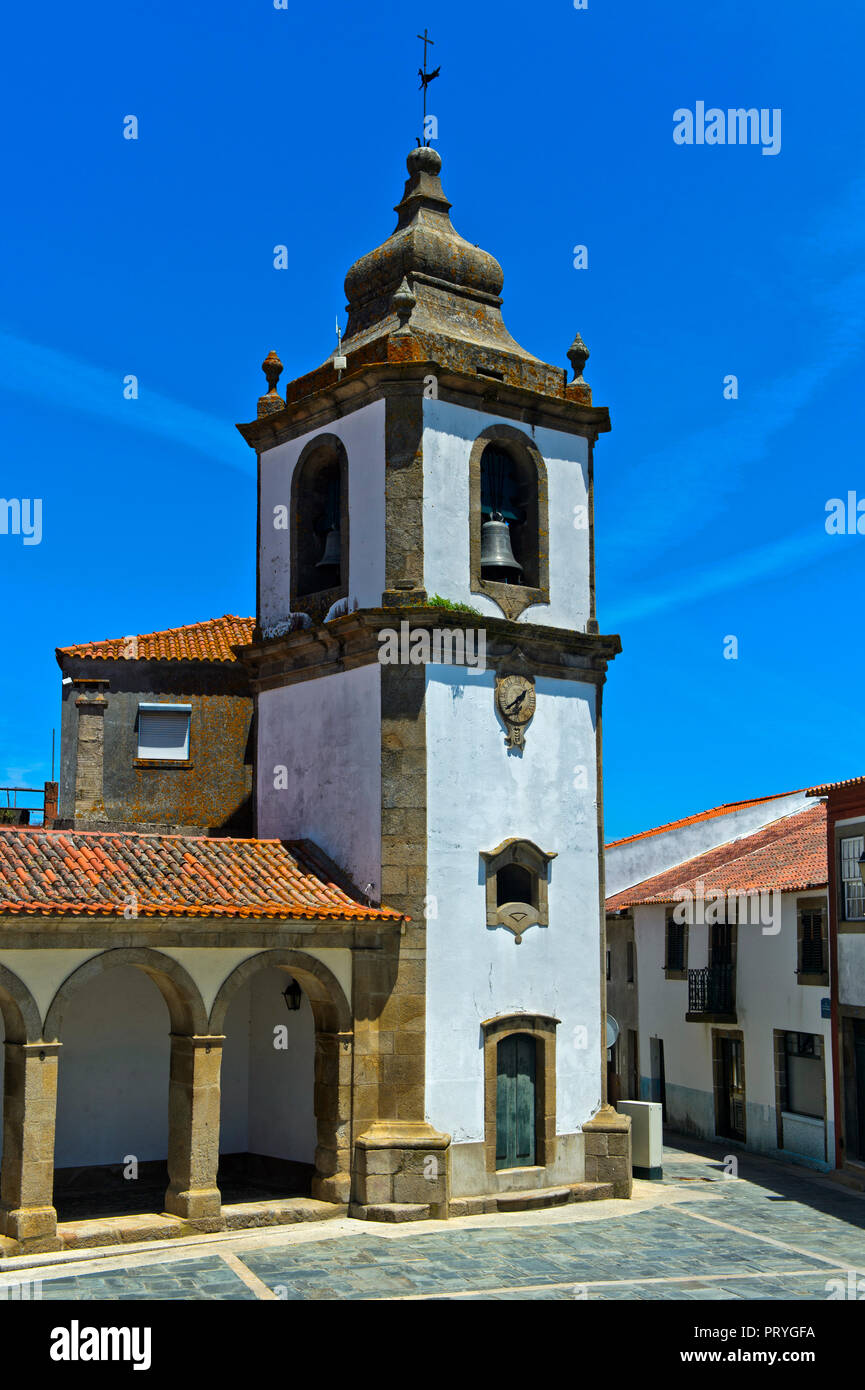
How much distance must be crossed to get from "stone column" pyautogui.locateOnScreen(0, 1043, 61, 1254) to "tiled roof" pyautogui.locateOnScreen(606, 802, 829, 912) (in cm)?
1385

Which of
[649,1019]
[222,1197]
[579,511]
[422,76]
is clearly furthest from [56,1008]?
[649,1019]

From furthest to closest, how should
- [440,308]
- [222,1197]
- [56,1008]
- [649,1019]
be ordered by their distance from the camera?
[649,1019]
[440,308]
[222,1197]
[56,1008]

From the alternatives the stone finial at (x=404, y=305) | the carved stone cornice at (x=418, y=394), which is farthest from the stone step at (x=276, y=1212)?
the stone finial at (x=404, y=305)

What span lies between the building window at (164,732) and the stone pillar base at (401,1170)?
784cm

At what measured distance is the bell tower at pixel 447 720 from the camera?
19125 millimetres

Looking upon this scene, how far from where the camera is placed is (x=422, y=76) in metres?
22.7

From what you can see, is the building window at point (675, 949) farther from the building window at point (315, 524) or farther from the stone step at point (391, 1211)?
the stone step at point (391, 1211)

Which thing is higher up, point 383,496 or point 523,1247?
point 383,496

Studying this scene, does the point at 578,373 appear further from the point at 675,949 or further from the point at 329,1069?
the point at 675,949

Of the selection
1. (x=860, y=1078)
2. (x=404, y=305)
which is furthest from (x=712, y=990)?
(x=404, y=305)

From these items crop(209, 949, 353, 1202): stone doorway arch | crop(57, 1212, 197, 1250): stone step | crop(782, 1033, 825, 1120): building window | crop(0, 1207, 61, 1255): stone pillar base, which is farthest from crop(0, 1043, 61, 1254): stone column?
crop(782, 1033, 825, 1120): building window

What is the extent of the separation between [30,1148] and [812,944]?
14427mm

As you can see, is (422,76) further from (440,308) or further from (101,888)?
(101,888)

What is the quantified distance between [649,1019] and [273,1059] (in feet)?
43.7
